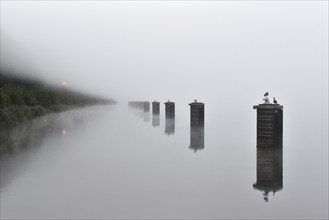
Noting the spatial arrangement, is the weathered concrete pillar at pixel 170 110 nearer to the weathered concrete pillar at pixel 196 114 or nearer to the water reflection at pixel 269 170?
the weathered concrete pillar at pixel 196 114

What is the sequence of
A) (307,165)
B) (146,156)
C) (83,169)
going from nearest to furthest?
(83,169), (307,165), (146,156)

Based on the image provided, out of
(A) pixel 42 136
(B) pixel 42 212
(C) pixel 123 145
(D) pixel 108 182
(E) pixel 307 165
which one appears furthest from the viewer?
(A) pixel 42 136

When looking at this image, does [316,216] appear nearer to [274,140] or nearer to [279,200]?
[279,200]

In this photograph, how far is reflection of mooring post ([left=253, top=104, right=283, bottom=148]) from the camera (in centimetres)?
1550

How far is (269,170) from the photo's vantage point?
11.9 metres

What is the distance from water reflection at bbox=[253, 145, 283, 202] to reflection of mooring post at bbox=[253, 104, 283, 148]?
0.26 meters

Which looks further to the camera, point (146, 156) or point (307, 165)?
point (146, 156)

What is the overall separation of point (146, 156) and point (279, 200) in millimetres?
6598

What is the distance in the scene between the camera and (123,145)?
17.3 m

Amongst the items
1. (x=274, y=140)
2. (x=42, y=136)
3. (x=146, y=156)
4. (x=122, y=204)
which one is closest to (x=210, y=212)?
(x=122, y=204)

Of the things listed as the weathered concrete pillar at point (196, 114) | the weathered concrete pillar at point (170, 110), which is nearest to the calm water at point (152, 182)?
the weathered concrete pillar at point (196, 114)

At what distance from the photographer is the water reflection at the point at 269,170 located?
9555mm

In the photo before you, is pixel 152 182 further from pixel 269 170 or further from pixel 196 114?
pixel 196 114

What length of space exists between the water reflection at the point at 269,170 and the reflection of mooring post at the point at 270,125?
10.1 inches
